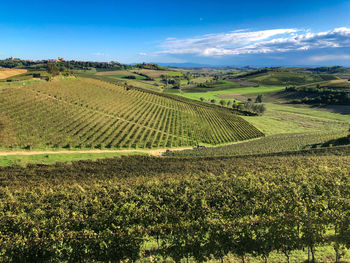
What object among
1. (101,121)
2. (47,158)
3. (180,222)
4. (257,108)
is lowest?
(47,158)

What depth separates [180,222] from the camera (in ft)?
66.6

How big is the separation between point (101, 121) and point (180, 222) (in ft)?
223

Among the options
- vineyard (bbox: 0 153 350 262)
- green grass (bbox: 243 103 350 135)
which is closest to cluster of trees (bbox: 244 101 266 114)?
green grass (bbox: 243 103 350 135)

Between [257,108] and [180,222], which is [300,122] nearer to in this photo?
[257,108]

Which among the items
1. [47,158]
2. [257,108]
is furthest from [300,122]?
[47,158]

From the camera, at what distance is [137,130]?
80.4 metres

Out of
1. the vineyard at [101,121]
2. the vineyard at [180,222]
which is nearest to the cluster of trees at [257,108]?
the vineyard at [101,121]

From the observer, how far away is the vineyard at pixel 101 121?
207 ft

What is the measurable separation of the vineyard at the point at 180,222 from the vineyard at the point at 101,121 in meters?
29.5

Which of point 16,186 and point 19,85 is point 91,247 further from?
point 19,85

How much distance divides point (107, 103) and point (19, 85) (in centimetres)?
4222

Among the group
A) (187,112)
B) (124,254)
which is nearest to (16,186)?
(124,254)

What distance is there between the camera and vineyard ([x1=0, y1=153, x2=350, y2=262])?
58.5 ft

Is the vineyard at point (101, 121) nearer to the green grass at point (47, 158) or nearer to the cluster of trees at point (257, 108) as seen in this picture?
the green grass at point (47, 158)
